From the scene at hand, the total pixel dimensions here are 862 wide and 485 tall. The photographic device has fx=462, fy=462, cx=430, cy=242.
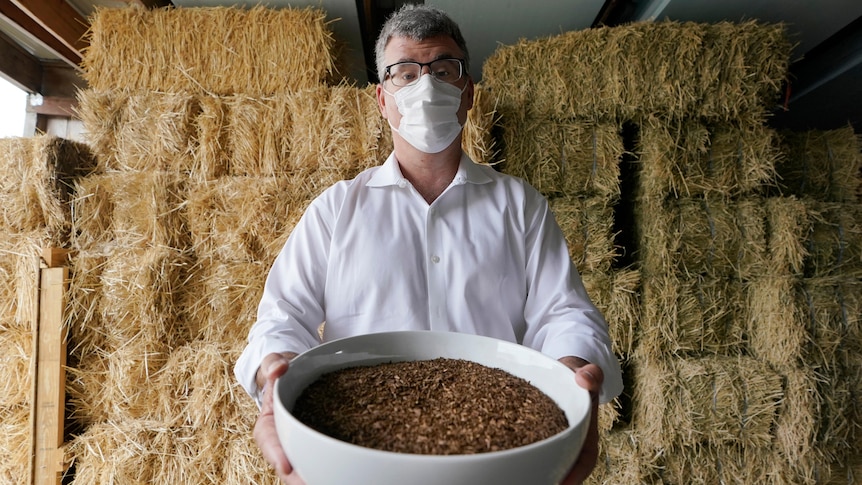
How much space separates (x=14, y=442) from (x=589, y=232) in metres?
2.58

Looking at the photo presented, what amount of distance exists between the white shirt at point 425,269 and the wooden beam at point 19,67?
2.56 meters

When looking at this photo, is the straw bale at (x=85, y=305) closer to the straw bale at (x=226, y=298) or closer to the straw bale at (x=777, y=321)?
the straw bale at (x=226, y=298)

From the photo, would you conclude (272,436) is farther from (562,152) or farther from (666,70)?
(666,70)

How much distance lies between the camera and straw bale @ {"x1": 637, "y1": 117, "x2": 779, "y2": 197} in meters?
1.99

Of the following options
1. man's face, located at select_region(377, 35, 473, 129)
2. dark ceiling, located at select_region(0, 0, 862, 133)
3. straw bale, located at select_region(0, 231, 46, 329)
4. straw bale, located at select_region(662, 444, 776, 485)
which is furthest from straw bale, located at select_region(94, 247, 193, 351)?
straw bale, located at select_region(662, 444, 776, 485)

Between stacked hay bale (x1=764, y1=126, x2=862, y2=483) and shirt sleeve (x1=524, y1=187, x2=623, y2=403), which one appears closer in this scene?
shirt sleeve (x1=524, y1=187, x2=623, y2=403)

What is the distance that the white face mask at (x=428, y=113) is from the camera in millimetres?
1137

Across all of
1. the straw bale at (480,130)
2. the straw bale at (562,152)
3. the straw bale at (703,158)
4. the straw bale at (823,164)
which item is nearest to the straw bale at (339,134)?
the straw bale at (480,130)

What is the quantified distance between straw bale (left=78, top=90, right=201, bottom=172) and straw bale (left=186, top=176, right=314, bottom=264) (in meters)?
0.19

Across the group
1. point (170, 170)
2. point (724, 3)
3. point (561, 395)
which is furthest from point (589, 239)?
point (170, 170)

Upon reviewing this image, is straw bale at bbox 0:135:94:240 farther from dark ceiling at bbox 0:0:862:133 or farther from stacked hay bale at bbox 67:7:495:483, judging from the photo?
dark ceiling at bbox 0:0:862:133

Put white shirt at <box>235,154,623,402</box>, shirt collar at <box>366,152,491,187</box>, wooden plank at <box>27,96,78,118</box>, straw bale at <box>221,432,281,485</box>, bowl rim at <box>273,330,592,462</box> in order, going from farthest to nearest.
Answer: wooden plank at <box>27,96,78,118</box> → straw bale at <box>221,432,281,485</box> → shirt collar at <box>366,152,491,187</box> → white shirt at <box>235,154,623,402</box> → bowl rim at <box>273,330,592,462</box>

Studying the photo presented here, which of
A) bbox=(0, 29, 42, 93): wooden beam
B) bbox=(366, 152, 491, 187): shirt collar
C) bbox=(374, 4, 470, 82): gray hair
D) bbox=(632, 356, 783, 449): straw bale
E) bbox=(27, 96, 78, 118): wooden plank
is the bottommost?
bbox=(632, 356, 783, 449): straw bale

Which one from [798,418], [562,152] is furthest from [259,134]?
[798,418]
